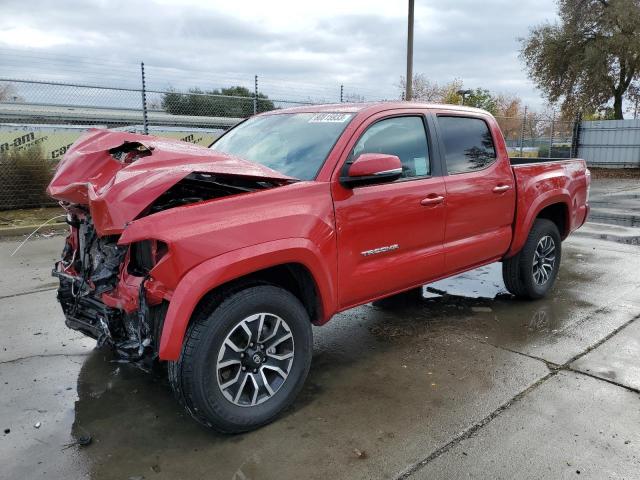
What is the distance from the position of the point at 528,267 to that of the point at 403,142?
2.03 m

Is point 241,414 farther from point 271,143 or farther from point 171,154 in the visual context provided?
point 271,143

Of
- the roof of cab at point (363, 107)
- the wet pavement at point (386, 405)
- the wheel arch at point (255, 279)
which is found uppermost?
the roof of cab at point (363, 107)

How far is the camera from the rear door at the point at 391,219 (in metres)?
3.46

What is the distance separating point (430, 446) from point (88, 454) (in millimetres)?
1853

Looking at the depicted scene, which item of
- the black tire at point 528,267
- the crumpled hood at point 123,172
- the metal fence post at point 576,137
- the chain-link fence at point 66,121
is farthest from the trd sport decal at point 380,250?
the metal fence post at point 576,137

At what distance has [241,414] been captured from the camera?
299cm

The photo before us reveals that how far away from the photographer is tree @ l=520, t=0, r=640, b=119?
23.1m

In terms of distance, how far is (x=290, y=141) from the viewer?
3.87 m

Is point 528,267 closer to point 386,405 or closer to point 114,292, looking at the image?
point 386,405

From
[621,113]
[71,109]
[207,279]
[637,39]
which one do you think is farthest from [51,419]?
[621,113]

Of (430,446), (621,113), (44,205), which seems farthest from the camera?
(621,113)

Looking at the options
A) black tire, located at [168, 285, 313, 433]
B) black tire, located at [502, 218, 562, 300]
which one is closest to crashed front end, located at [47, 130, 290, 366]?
black tire, located at [168, 285, 313, 433]

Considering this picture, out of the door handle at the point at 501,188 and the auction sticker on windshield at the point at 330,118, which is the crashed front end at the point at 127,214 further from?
the door handle at the point at 501,188

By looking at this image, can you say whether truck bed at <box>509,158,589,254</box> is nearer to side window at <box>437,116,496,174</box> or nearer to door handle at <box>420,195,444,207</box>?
side window at <box>437,116,496,174</box>
